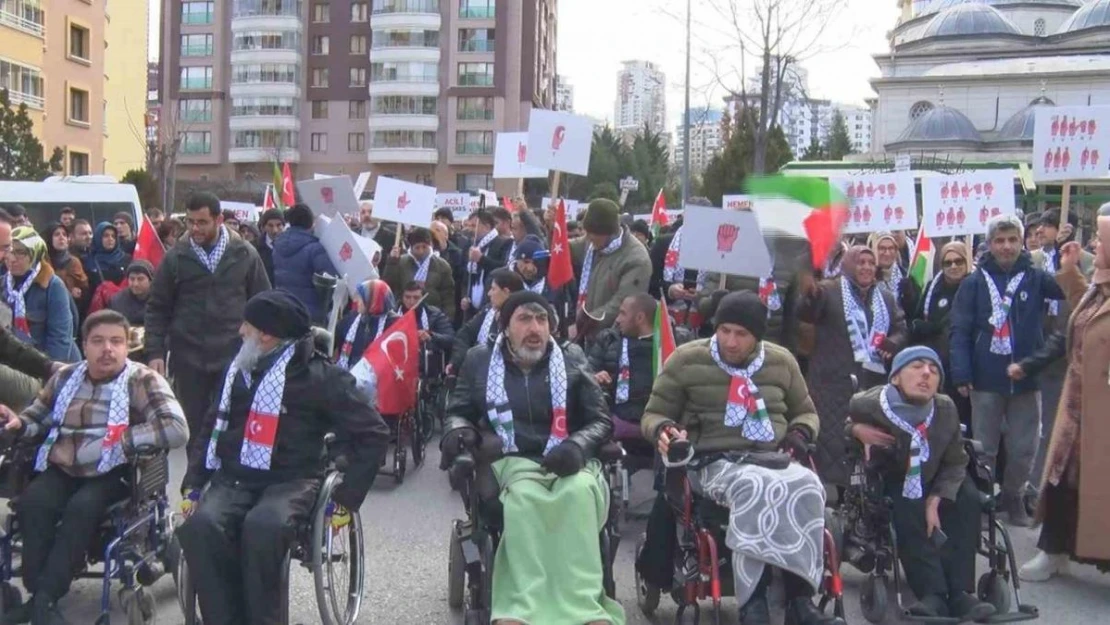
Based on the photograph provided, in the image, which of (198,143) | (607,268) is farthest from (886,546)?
(198,143)

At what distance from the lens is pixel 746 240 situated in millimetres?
7875

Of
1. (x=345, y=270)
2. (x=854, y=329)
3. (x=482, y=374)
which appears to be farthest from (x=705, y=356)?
(x=345, y=270)

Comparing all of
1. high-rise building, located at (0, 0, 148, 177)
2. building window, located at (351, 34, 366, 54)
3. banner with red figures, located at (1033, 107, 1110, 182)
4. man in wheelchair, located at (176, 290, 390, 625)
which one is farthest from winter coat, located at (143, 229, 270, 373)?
building window, located at (351, 34, 366, 54)

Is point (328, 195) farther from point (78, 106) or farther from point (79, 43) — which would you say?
point (79, 43)

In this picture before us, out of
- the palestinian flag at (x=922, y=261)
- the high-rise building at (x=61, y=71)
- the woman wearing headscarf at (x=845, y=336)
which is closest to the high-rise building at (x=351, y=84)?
the high-rise building at (x=61, y=71)

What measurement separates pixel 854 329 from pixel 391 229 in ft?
25.3

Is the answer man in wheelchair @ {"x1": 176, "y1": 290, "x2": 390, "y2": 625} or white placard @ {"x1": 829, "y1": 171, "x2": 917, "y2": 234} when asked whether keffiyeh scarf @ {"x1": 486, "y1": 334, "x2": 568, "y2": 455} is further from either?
white placard @ {"x1": 829, "y1": 171, "x2": 917, "y2": 234}

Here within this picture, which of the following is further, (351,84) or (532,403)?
(351,84)

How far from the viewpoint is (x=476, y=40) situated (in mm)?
71188

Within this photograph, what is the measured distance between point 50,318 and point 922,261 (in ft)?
24.6

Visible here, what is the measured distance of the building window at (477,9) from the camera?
70625 mm

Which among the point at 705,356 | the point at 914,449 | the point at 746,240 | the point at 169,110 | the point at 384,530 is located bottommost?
the point at 384,530

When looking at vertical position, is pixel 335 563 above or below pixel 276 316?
below

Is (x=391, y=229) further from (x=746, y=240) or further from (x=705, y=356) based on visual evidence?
(x=705, y=356)
